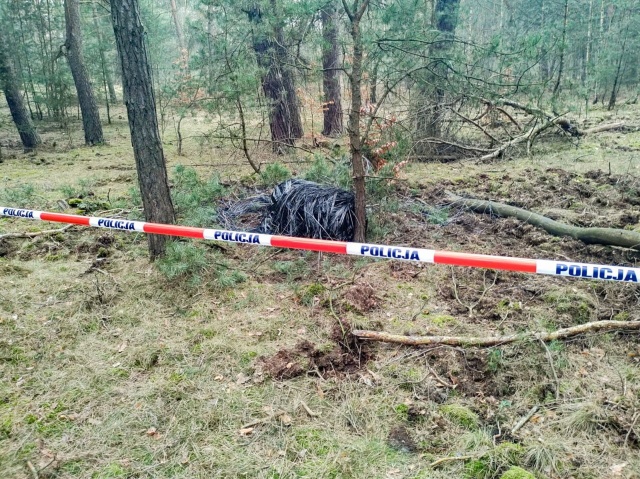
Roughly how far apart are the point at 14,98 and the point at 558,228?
43.5 ft

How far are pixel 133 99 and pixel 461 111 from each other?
4846 mm

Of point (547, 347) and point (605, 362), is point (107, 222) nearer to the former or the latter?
point (547, 347)

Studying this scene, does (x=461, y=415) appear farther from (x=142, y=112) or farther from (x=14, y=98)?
(x=14, y=98)

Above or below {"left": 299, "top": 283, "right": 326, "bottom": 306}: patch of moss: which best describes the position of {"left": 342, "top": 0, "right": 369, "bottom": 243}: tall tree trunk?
above

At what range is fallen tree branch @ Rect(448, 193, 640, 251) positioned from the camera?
445cm

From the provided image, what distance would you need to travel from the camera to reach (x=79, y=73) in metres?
12.8

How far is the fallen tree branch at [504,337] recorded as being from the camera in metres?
3.17

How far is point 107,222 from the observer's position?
14.0 ft

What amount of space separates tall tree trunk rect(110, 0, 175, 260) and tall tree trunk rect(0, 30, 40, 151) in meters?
9.76

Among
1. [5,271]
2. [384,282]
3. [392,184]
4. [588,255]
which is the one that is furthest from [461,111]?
[5,271]

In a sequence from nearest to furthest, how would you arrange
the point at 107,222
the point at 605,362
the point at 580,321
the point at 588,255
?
the point at 605,362, the point at 580,321, the point at 107,222, the point at 588,255

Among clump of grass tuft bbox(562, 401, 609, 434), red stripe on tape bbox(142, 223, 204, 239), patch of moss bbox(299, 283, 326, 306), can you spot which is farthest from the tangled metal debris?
clump of grass tuft bbox(562, 401, 609, 434)

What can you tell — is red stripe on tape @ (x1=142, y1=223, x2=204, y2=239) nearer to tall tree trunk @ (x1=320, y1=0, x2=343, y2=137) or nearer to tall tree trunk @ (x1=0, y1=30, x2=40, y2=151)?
tall tree trunk @ (x1=320, y1=0, x2=343, y2=137)

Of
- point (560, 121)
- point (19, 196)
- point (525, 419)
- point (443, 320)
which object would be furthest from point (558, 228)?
point (19, 196)
